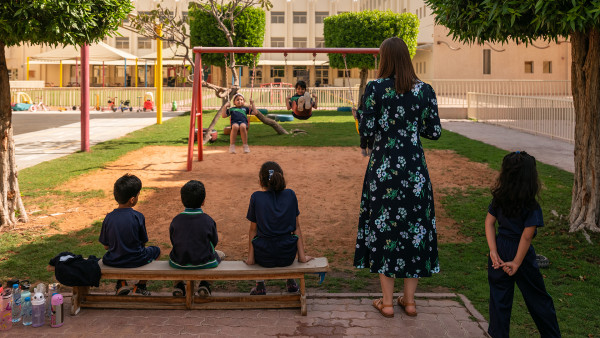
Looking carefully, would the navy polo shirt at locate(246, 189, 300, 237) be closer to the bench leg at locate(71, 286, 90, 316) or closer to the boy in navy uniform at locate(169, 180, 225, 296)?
the boy in navy uniform at locate(169, 180, 225, 296)

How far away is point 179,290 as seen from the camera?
5.04 m

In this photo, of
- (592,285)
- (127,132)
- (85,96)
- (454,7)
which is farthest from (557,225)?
(127,132)

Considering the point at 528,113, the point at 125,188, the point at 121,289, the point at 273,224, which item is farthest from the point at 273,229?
the point at 528,113

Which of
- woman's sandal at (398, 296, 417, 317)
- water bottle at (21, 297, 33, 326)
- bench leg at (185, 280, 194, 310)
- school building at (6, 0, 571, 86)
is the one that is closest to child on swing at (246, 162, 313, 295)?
bench leg at (185, 280, 194, 310)

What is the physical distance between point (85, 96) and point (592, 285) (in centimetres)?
1288

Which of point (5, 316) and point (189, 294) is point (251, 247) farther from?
point (5, 316)

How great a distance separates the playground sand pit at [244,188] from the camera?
25.3ft

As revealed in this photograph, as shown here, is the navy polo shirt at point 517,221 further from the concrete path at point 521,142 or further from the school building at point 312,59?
the school building at point 312,59

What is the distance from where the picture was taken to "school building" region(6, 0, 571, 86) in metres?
38.5

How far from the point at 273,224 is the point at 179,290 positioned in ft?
3.14

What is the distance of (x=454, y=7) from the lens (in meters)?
6.81

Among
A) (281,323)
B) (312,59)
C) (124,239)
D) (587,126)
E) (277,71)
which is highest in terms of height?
(312,59)

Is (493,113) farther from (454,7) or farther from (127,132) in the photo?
(454,7)

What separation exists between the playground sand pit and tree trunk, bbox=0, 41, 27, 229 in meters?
0.29
